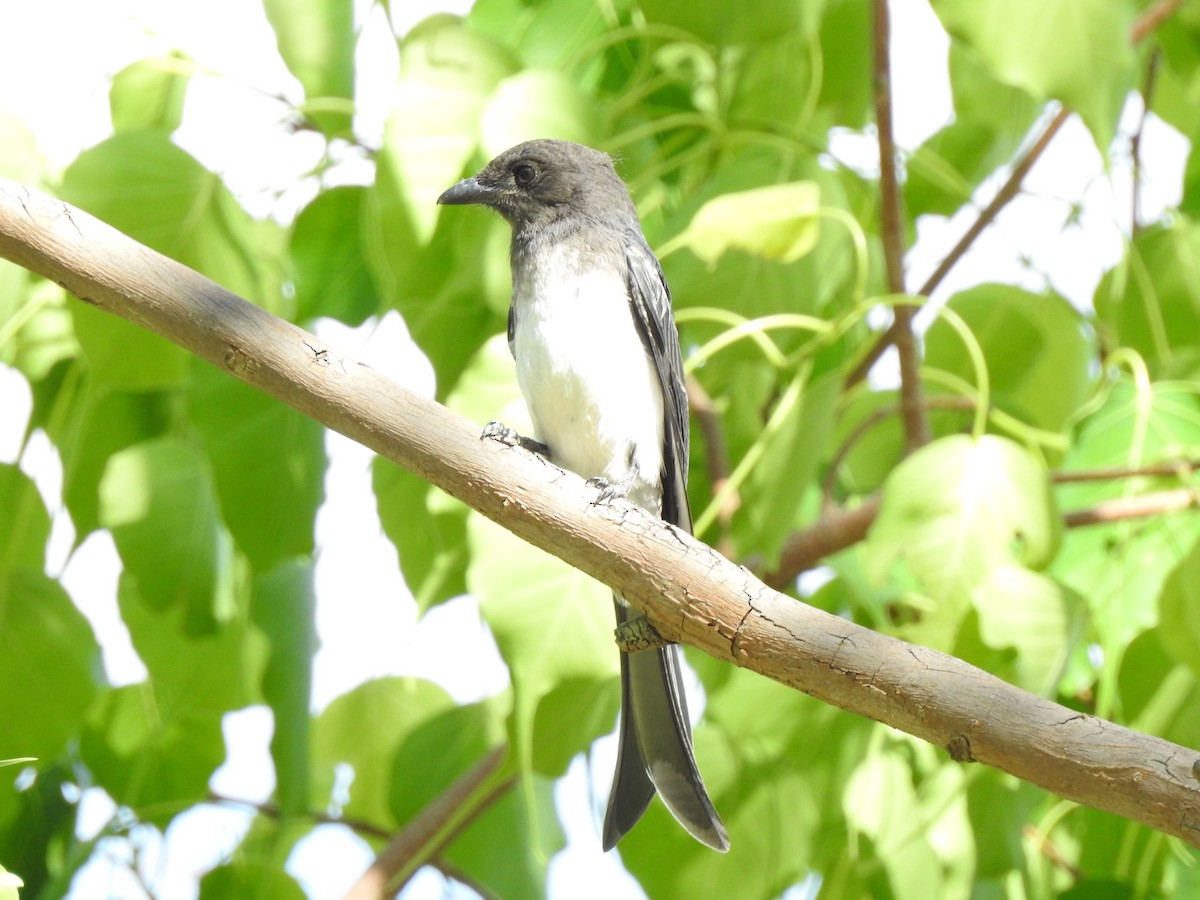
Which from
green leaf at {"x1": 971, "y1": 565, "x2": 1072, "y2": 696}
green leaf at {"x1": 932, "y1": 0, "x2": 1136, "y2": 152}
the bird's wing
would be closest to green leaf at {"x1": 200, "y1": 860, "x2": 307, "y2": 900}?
the bird's wing

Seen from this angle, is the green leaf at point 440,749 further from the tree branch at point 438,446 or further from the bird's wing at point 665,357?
the tree branch at point 438,446

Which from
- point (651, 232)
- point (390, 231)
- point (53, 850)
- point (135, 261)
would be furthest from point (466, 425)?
point (53, 850)

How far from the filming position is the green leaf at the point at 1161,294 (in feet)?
8.99

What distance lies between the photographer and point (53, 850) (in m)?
2.87

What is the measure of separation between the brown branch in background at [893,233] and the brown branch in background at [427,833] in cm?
102

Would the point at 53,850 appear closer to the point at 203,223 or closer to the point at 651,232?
the point at 203,223

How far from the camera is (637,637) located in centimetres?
209

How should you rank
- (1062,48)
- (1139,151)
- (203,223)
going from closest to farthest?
1. (1062,48)
2. (203,223)
3. (1139,151)

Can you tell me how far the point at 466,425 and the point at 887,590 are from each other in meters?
1.31

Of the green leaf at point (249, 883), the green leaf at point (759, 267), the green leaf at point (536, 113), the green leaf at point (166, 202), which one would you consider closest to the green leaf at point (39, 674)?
the green leaf at point (249, 883)

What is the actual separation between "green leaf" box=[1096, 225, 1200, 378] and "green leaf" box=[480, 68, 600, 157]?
1.21 meters

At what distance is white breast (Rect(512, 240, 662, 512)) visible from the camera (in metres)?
2.71

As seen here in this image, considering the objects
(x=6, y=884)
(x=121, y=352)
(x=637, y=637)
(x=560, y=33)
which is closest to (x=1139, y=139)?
(x=560, y=33)

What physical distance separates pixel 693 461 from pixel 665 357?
0.37 metres
